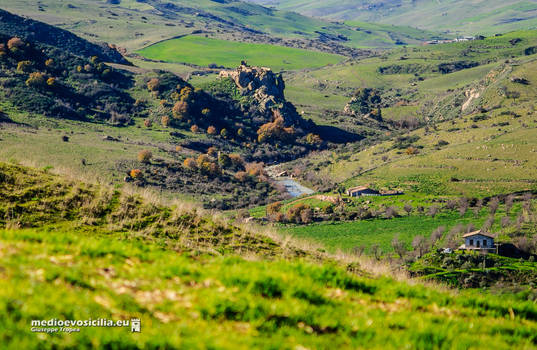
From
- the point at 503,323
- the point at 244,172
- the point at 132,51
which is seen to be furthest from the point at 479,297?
the point at 132,51

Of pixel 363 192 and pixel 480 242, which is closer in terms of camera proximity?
pixel 480 242

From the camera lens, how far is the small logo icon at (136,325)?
6.44 m

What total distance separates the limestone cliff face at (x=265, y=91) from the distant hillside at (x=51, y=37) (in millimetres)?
36254

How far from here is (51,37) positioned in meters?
128

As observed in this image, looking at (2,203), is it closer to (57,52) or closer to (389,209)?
(389,209)

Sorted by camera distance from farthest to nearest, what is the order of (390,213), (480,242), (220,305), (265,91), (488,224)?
(265,91) < (390,213) < (488,224) < (480,242) < (220,305)

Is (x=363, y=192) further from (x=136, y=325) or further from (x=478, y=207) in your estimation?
(x=136, y=325)

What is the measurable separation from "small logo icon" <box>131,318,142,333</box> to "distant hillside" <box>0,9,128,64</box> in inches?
5045

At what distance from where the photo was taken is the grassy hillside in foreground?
6.23 meters

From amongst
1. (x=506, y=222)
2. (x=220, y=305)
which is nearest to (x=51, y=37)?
(x=506, y=222)

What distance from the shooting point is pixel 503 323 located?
8477mm

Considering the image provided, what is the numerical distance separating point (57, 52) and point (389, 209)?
85.1m

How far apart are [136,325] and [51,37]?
140m

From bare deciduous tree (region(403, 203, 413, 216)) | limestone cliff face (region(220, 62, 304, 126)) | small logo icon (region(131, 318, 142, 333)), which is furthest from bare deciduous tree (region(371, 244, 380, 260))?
limestone cliff face (region(220, 62, 304, 126))
